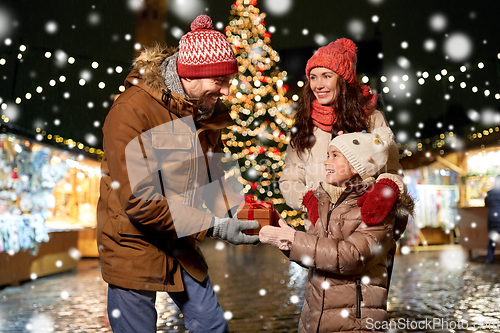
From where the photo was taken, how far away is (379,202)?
203 centimetres

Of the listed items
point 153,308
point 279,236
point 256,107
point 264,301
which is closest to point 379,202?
point 279,236

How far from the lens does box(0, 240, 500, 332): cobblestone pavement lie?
179 inches

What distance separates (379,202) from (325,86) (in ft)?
3.40

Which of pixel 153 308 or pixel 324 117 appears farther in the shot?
pixel 324 117

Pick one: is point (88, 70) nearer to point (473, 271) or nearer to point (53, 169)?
point (53, 169)

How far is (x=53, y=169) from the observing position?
29.9ft

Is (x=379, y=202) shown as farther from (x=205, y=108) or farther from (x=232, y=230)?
(x=205, y=108)

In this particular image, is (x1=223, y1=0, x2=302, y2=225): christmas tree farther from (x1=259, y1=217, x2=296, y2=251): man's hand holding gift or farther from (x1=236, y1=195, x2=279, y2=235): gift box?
(x1=259, y1=217, x2=296, y2=251): man's hand holding gift

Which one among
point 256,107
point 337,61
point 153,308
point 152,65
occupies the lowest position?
point 153,308

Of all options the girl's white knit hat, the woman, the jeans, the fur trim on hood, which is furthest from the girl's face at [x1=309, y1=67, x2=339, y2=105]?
the jeans

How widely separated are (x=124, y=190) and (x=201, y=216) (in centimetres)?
35

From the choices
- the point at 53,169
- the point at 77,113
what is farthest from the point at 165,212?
the point at 77,113

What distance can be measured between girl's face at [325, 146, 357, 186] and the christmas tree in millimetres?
9194

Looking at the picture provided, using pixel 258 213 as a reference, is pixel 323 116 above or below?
above
